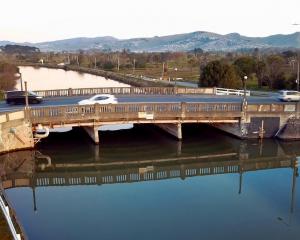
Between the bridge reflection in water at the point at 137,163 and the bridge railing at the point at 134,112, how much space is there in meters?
2.71

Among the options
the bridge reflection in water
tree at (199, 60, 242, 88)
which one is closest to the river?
the bridge reflection in water

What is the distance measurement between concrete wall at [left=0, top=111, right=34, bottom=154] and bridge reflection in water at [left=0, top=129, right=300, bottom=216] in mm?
621

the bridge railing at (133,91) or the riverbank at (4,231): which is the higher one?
the bridge railing at (133,91)

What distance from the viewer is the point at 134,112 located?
32.2 metres

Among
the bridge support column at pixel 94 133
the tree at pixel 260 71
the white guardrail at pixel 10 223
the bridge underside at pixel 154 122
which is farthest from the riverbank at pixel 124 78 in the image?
the white guardrail at pixel 10 223

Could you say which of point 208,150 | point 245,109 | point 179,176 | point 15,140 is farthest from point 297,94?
point 15,140

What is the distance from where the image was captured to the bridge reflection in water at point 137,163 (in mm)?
27359

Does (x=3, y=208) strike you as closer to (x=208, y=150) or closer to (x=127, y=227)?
(x=127, y=227)

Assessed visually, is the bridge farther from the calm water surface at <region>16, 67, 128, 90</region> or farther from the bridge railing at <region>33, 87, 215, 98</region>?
the calm water surface at <region>16, 67, 128, 90</region>

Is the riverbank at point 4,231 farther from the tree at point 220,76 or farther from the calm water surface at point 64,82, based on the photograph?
the calm water surface at point 64,82

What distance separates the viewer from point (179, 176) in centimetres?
2773

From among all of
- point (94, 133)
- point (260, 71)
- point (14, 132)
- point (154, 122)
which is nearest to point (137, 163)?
point (154, 122)

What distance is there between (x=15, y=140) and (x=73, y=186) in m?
7.47

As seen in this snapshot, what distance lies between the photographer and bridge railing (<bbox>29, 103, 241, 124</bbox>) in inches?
1221
